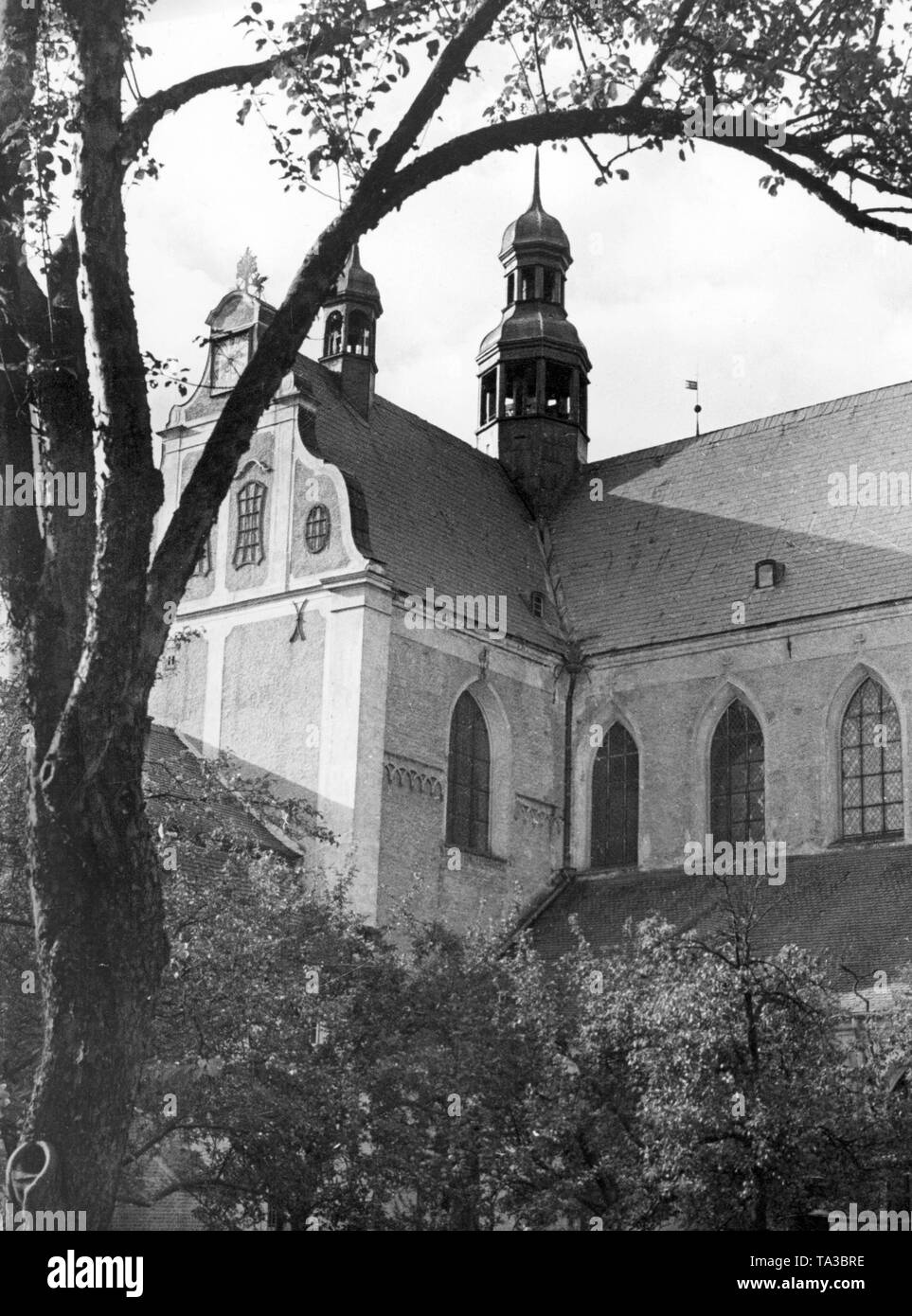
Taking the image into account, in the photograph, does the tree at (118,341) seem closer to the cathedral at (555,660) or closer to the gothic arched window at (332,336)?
the cathedral at (555,660)

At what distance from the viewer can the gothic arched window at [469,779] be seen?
26531 millimetres

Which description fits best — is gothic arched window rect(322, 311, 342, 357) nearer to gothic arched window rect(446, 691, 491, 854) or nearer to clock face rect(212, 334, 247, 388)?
clock face rect(212, 334, 247, 388)

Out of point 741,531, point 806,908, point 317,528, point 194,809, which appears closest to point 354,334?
point 317,528

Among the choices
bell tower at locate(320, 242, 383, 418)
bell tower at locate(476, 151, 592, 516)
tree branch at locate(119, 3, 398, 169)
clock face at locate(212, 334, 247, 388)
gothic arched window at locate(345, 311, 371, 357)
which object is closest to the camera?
tree branch at locate(119, 3, 398, 169)

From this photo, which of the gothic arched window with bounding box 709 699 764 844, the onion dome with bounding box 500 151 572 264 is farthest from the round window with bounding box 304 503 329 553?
the onion dome with bounding box 500 151 572 264

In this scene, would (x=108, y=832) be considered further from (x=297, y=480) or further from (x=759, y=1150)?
(x=297, y=480)

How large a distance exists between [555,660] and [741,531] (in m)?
3.75

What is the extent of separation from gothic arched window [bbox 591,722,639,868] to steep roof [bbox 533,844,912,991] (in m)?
0.49

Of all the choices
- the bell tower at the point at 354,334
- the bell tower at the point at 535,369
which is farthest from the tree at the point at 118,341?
the bell tower at the point at 535,369

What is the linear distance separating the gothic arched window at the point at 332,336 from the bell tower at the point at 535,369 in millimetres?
4757

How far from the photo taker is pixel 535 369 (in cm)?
3481

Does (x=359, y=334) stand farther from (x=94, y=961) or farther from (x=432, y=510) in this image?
(x=94, y=961)

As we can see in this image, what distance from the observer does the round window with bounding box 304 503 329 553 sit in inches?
1012
